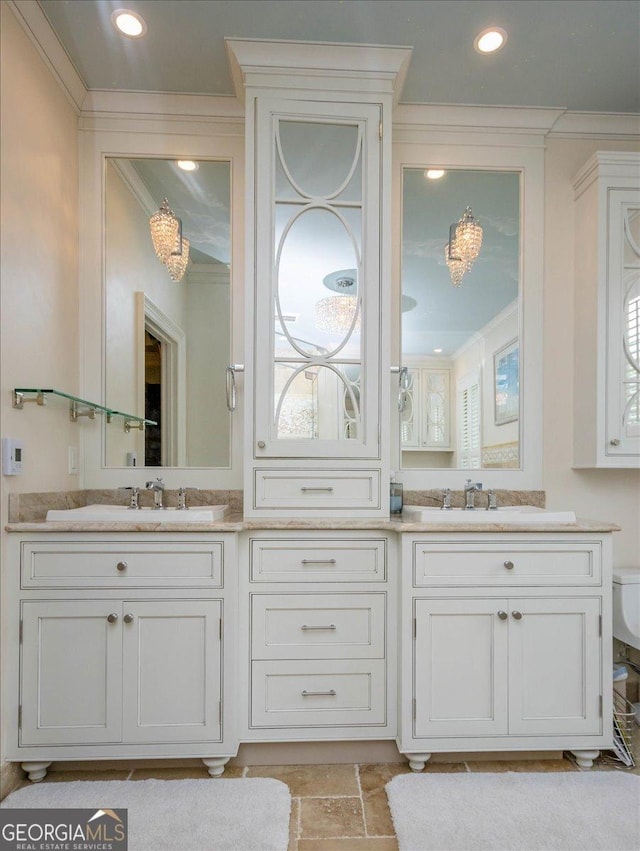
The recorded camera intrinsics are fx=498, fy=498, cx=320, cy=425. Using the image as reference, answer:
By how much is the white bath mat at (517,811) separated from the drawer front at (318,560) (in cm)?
73

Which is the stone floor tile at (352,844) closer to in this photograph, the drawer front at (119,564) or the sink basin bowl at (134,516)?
the drawer front at (119,564)

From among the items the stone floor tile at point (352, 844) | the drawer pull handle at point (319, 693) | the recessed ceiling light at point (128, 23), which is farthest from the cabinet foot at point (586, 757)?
the recessed ceiling light at point (128, 23)

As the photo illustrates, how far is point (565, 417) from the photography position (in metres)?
2.42

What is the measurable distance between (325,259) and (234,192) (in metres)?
0.65

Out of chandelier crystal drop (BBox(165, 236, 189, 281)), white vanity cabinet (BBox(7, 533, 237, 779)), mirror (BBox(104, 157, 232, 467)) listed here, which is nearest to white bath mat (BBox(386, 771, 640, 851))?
white vanity cabinet (BBox(7, 533, 237, 779))

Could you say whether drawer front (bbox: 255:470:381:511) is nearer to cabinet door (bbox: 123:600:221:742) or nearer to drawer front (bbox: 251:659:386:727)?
cabinet door (bbox: 123:600:221:742)

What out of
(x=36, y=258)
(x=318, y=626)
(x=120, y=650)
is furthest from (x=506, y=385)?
(x=36, y=258)

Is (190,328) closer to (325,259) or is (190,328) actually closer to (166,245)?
(166,245)

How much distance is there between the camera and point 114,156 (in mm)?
2326

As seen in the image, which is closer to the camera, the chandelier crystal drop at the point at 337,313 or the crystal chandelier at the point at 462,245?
the chandelier crystal drop at the point at 337,313

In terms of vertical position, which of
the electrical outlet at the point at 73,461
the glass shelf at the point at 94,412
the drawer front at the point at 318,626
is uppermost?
the glass shelf at the point at 94,412

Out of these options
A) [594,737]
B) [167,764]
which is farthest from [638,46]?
[167,764]

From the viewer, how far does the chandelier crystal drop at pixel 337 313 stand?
208 cm

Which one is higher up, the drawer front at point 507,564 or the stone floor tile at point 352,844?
the drawer front at point 507,564
